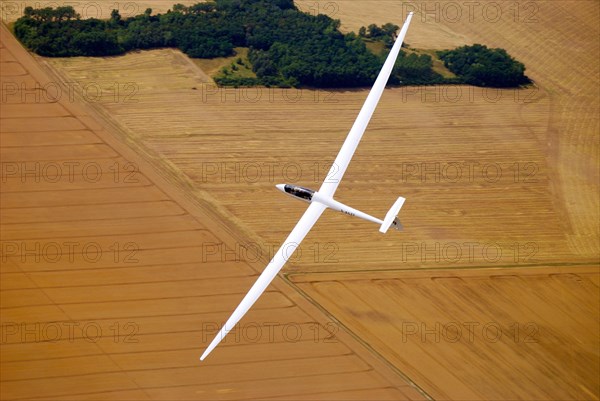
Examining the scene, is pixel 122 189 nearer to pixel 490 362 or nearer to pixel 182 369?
pixel 182 369

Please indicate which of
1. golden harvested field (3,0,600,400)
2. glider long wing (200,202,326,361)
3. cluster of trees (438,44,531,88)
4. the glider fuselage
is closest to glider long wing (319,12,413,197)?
the glider fuselage

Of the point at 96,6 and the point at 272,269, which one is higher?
the point at 96,6

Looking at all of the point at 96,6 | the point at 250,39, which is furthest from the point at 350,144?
the point at 96,6

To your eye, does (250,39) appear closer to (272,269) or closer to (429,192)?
(429,192)

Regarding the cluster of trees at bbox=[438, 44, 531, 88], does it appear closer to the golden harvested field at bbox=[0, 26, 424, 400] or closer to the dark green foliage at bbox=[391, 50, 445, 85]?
the dark green foliage at bbox=[391, 50, 445, 85]

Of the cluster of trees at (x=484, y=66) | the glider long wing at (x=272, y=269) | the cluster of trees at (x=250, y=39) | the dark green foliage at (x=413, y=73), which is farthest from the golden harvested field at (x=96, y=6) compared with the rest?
the glider long wing at (x=272, y=269)
